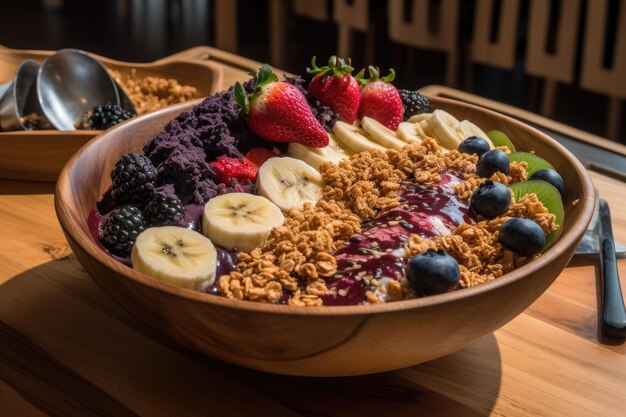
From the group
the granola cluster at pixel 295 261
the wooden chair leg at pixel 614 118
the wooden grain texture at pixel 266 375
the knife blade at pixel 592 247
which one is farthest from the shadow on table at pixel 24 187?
the wooden chair leg at pixel 614 118

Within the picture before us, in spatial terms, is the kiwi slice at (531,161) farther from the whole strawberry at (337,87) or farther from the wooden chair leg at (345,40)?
the wooden chair leg at (345,40)

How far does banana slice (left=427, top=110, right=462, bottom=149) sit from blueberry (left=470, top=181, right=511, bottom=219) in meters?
0.17

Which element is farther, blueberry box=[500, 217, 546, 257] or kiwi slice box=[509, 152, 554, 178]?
kiwi slice box=[509, 152, 554, 178]

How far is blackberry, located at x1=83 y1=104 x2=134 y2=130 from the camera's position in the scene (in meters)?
1.12

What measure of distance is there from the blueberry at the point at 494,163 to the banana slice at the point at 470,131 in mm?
84

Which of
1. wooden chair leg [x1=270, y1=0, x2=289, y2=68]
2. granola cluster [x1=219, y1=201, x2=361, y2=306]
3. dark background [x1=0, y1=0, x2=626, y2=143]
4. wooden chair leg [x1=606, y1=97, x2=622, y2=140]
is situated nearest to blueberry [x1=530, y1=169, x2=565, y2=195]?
granola cluster [x1=219, y1=201, x2=361, y2=306]

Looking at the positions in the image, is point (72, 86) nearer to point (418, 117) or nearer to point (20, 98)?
point (20, 98)

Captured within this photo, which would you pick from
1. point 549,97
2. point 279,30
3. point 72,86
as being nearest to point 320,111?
point 72,86

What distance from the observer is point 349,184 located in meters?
0.85

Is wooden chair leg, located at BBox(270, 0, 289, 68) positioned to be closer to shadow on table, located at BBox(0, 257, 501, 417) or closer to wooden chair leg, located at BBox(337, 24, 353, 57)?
wooden chair leg, located at BBox(337, 24, 353, 57)

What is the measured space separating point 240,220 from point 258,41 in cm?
291

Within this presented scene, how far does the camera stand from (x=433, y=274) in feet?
2.12

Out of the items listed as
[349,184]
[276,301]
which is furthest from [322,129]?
[276,301]

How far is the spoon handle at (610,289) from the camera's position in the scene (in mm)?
805
